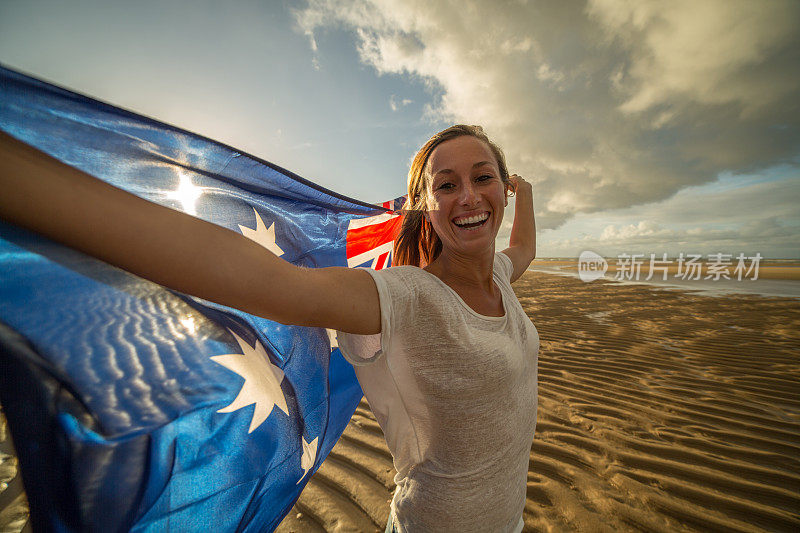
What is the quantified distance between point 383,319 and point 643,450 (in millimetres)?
3896

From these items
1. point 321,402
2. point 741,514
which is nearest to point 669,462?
point 741,514

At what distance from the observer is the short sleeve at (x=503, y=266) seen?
6.06 ft

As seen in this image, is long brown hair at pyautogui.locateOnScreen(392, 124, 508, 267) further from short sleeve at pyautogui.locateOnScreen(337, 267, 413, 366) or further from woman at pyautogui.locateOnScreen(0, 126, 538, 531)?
short sleeve at pyautogui.locateOnScreen(337, 267, 413, 366)

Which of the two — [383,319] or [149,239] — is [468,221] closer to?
[383,319]

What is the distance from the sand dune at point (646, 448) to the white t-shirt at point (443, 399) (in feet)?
5.69

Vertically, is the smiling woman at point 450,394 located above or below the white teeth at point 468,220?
below

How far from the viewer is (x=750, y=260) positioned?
32875 millimetres

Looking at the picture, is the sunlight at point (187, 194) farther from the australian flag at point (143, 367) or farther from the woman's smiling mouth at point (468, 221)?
the woman's smiling mouth at point (468, 221)

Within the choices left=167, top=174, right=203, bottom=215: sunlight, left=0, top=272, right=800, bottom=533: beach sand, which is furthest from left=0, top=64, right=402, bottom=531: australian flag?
left=0, top=272, right=800, bottom=533: beach sand

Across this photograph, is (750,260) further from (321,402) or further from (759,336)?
(321,402)

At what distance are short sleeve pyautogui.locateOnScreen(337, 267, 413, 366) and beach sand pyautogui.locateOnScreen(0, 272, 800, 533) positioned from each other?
2119 mm

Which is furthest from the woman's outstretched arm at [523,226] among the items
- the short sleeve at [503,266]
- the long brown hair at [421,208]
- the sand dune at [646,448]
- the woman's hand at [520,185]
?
the sand dune at [646,448]

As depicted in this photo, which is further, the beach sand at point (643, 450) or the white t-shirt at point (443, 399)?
the beach sand at point (643, 450)

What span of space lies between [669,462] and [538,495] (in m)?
1.56
